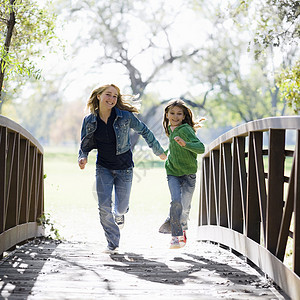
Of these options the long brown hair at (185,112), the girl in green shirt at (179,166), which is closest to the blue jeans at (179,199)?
the girl in green shirt at (179,166)

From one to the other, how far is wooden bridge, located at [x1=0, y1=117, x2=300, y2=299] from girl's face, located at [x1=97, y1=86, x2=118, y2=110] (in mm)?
782

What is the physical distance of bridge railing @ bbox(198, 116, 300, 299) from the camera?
3.17 m

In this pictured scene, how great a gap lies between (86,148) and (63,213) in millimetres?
11978

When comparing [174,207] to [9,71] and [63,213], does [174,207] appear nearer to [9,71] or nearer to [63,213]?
[9,71]

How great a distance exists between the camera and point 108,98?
498 centimetres

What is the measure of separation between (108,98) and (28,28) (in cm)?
290

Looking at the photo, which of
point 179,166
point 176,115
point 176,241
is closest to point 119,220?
point 176,241

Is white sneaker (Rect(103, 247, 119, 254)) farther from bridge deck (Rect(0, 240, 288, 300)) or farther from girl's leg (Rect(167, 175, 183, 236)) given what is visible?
girl's leg (Rect(167, 175, 183, 236))

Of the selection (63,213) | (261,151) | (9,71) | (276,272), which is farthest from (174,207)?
(63,213)

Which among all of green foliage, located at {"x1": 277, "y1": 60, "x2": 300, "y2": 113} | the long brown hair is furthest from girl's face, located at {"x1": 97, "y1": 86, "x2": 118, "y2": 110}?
green foliage, located at {"x1": 277, "y1": 60, "x2": 300, "y2": 113}

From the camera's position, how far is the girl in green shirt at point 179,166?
5152mm

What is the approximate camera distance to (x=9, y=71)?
6590 millimetres

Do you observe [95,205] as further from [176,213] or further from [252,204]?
[252,204]

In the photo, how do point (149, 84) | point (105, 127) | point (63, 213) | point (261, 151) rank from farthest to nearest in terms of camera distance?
point (149, 84), point (63, 213), point (105, 127), point (261, 151)
